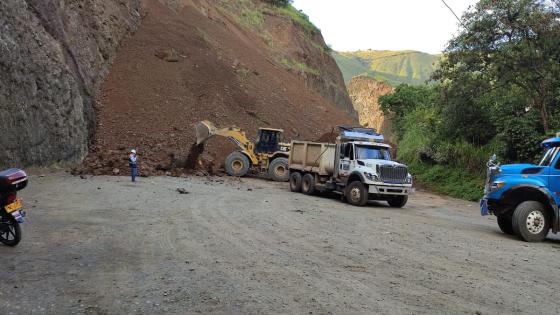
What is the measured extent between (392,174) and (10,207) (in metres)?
11.9

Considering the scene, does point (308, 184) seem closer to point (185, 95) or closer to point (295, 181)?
point (295, 181)

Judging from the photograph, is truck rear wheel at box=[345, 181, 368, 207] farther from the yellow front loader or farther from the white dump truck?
the yellow front loader

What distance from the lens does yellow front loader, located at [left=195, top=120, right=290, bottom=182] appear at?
79.2ft

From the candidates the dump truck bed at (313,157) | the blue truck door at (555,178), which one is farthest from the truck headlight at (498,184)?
the dump truck bed at (313,157)

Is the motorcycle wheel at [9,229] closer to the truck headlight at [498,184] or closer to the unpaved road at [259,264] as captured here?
the unpaved road at [259,264]

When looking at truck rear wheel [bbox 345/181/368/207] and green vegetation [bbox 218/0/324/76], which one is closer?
truck rear wheel [bbox 345/181/368/207]

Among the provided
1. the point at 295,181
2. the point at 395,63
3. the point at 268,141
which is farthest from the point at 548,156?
the point at 395,63

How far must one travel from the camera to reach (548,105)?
2108 centimetres

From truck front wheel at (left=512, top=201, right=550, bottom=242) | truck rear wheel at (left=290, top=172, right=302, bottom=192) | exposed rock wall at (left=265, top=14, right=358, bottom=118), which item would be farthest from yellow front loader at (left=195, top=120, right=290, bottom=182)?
exposed rock wall at (left=265, top=14, right=358, bottom=118)

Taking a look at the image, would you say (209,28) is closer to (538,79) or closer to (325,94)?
(325,94)

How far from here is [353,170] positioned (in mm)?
17359

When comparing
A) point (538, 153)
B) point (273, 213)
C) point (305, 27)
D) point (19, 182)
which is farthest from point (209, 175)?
point (305, 27)

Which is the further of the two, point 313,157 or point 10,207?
point 313,157

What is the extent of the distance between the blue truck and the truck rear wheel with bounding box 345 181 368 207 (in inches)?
208
